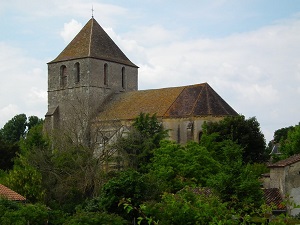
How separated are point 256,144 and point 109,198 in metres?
17.7

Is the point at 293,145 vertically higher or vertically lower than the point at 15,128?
lower

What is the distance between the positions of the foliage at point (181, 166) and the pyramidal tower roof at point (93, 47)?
58.1 ft

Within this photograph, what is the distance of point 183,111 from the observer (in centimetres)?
4456

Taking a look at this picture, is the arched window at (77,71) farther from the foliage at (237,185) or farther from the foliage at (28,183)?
the foliage at (237,185)

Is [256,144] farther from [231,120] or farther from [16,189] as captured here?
[16,189]

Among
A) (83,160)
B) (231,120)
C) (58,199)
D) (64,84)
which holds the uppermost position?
(64,84)

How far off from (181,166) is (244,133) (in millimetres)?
9706

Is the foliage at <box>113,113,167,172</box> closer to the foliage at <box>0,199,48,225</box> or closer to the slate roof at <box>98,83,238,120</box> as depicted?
the slate roof at <box>98,83,238,120</box>

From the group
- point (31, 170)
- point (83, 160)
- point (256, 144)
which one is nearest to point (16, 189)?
point (31, 170)

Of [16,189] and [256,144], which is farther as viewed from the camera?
[256,144]

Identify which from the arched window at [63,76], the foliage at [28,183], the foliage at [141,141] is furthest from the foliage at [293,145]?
the foliage at [28,183]

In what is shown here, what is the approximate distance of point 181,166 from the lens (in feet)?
109

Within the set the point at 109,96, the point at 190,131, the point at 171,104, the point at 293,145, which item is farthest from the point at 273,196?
the point at 109,96

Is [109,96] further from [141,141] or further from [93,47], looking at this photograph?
[141,141]
